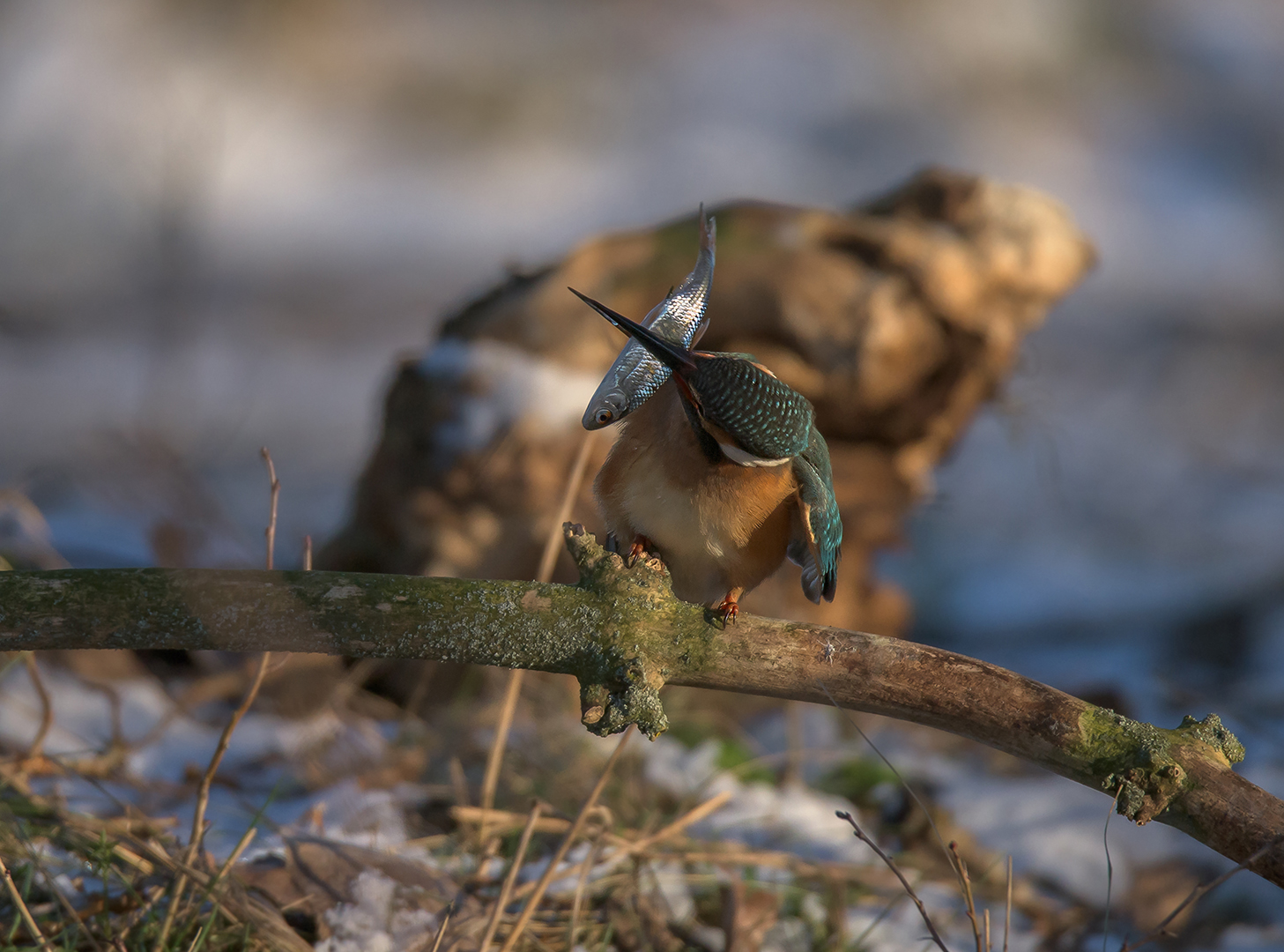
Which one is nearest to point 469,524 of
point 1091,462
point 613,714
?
point 613,714

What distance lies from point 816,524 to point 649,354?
44 cm

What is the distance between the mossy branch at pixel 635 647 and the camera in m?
1.21

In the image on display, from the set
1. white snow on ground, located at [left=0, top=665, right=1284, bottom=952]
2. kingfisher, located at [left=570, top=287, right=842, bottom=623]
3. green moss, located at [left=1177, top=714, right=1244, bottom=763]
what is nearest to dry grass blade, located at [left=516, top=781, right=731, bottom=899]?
white snow on ground, located at [left=0, top=665, right=1284, bottom=952]

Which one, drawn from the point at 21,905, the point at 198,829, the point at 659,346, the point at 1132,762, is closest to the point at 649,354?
the point at 659,346

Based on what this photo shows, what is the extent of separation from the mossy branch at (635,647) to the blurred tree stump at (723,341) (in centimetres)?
182

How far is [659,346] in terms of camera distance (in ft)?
4.50

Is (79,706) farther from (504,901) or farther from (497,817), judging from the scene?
(504,901)

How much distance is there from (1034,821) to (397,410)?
7.37 feet

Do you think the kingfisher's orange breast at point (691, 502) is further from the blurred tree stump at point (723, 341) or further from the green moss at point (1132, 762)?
the blurred tree stump at point (723, 341)

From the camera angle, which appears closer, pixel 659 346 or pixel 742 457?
pixel 659 346

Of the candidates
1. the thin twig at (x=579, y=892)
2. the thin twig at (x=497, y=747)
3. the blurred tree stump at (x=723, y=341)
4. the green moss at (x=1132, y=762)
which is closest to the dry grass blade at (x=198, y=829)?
the thin twig at (x=497, y=747)

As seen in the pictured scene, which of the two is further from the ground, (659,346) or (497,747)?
(659,346)

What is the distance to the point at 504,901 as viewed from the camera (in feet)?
4.91

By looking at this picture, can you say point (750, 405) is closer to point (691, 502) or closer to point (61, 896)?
point (691, 502)
